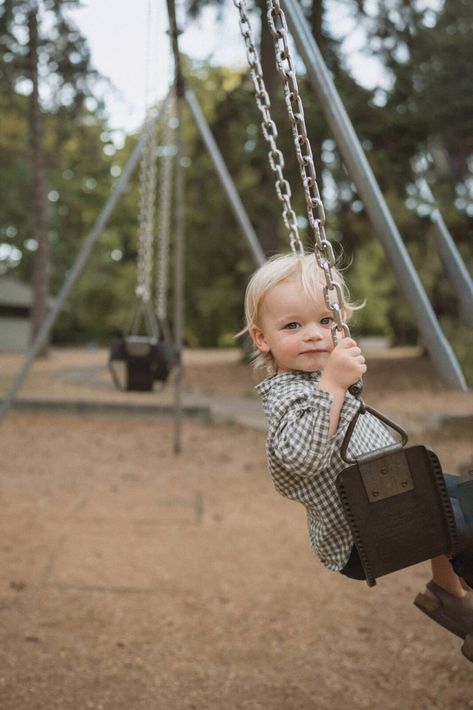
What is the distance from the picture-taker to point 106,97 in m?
15.0

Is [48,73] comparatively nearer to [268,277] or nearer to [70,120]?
[70,120]

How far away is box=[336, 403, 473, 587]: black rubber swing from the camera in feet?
4.79

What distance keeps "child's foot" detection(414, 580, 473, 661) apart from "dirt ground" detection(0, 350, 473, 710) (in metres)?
0.86

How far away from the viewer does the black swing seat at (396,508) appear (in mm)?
1462

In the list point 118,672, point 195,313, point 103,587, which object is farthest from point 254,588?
point 195,313

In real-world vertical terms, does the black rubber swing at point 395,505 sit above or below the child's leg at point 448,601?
above

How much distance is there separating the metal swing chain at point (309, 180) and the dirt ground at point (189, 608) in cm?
162

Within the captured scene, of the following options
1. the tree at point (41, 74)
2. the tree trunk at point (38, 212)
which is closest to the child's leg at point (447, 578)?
Result: the tree at point (41, 74)

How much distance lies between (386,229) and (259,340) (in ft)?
3.91

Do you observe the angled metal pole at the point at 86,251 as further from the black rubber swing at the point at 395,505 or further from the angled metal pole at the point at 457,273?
the black rubber swing at the point at 395,505

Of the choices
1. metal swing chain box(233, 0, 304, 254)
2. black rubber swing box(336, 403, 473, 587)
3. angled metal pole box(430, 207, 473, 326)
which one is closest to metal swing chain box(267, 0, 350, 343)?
metal swing chain box(233, 0, 304, 254)

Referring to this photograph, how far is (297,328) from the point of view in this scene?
65.7 inches

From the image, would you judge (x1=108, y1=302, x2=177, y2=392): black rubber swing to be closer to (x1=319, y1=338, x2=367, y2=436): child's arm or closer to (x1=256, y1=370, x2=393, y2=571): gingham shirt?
(x1=256, y1=370, x2=393, y2=571): gingham shirt

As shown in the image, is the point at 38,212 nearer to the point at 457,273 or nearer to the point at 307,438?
the point at 457,273
